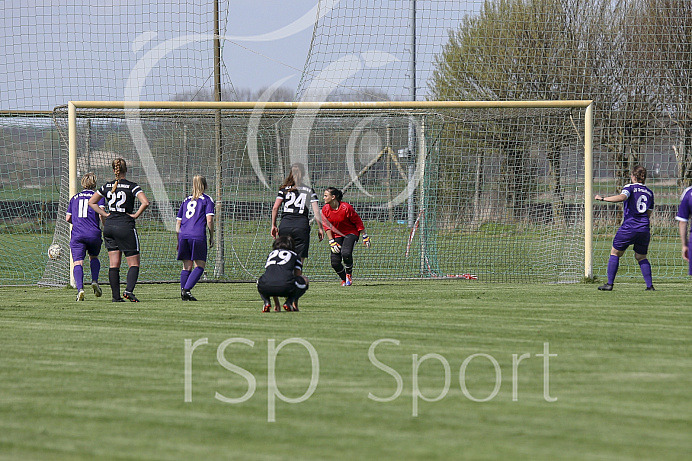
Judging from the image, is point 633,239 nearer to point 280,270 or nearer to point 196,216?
point 280,270

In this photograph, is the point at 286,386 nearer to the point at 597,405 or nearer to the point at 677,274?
the point at 597,405

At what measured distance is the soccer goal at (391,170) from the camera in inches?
584

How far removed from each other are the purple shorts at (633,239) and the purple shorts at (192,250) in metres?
6.53

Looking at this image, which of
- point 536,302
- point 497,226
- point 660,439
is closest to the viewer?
point 660,439

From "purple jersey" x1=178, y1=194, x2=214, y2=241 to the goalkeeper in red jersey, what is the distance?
9.15ft

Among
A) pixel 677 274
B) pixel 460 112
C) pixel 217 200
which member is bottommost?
pixel 677 274

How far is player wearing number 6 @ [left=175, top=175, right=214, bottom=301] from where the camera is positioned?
11289 millimetres

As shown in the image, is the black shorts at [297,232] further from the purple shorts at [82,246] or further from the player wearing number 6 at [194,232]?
the purple shorts at [82,246]

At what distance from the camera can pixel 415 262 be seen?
1611 centimetres

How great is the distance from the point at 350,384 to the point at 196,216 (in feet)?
20.6

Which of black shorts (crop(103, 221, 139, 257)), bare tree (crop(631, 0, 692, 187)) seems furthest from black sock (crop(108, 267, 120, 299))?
bare tree (crop(631, 0, 692, 187))

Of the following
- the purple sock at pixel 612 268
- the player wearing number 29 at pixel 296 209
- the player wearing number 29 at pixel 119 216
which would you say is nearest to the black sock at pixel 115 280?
the player wearing number 29 at pixel 119 216

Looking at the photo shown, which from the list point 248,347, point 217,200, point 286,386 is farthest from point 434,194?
point 286,386

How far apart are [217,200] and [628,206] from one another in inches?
317
